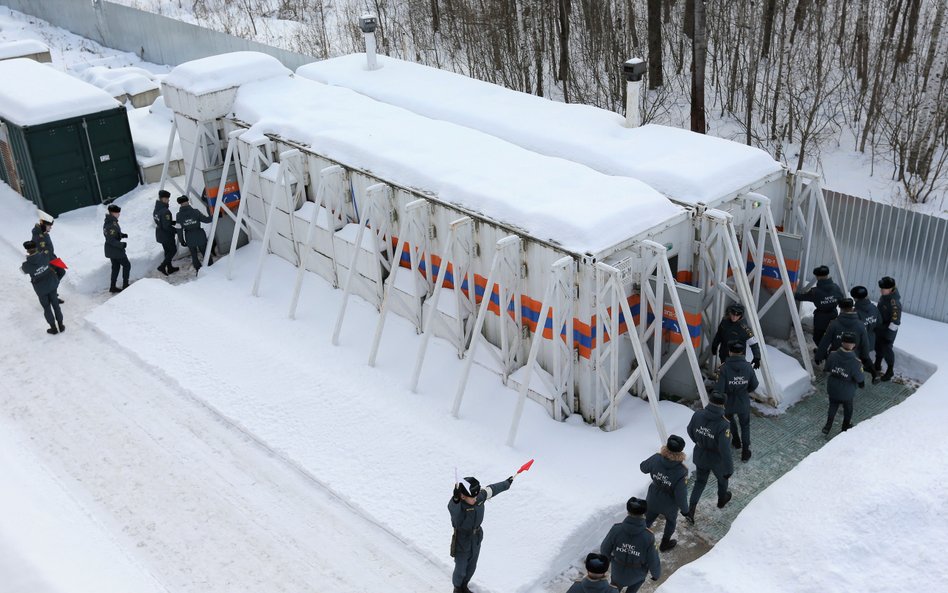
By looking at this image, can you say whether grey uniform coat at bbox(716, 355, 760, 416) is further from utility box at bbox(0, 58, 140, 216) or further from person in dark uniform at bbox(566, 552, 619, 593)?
utility box at bbox(0, 58, 140, 216)

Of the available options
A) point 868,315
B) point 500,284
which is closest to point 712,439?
point 500,284

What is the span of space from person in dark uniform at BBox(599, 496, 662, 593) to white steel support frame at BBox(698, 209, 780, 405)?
369 cm

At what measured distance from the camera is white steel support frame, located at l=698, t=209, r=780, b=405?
10.4 m

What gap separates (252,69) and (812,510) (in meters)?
11.2

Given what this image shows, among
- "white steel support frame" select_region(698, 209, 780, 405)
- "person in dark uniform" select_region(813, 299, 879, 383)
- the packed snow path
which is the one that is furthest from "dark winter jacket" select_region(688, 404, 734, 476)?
the packed snow path

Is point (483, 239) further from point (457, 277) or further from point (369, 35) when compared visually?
point (369, 35)

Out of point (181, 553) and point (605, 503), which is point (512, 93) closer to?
point (605, 503)

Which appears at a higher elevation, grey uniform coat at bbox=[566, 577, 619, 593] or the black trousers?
grey uniform coat at bbox=[566, 577, 619, 593]

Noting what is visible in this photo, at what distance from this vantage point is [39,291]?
12734 mm

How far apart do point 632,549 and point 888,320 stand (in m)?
5.18

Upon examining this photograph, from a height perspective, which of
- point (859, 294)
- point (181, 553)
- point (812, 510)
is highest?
point (859, 294)

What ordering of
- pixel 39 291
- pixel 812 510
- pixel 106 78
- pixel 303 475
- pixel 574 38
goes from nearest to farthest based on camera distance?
pixel 812 510 < pixel 303 475 < pixel 39 291 < pixel 106 78 < pixel 574 38

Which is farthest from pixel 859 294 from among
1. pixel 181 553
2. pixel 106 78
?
pixel 106 78

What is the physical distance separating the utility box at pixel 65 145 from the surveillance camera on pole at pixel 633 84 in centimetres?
931
